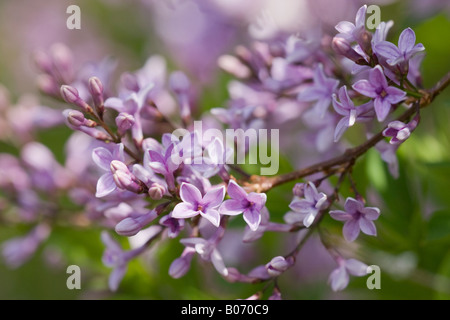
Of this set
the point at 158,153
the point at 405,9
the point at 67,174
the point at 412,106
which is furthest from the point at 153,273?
the point at 405,9

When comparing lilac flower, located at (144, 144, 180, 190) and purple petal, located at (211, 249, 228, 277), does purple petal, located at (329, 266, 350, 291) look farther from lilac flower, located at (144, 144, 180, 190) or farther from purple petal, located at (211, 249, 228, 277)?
lilac flower, located at (144, 144, 180, 190)

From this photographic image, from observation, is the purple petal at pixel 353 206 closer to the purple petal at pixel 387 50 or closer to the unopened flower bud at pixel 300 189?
the unopened flower bud at pixel 300 189

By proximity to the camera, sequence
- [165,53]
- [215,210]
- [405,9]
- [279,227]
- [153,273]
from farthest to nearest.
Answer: [165,53]
[405,9]
[153,273]
[279,227]
[215,210]

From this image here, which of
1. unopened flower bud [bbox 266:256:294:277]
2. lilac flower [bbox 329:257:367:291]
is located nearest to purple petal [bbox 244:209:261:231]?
unopened flower bud [bbox 266:256:294:277]

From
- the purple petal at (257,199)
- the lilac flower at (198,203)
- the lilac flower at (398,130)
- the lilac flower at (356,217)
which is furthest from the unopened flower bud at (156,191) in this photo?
the lilac flower at (398,130)

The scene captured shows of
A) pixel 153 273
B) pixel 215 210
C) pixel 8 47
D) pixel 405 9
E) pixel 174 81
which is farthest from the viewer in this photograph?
pixel 8 47

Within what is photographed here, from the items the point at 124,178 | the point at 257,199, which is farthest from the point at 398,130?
the point at 124,178

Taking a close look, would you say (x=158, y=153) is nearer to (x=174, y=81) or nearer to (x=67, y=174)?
(x=174, y=81)
